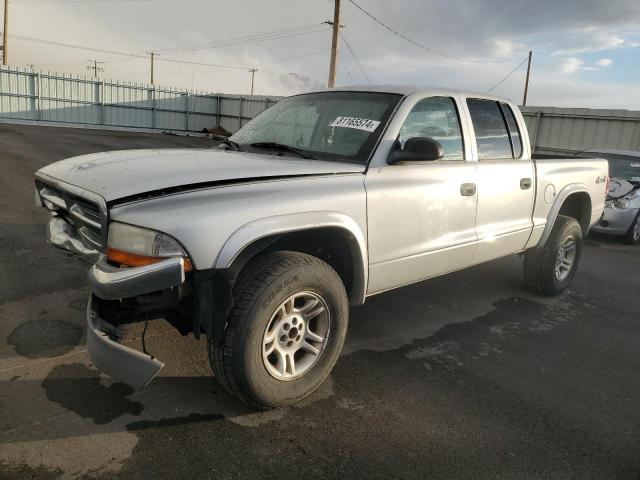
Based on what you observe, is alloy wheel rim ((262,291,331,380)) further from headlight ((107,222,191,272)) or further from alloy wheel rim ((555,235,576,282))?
alloy wheel rim ((555,235,576,282))

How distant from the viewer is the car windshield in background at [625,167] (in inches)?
354

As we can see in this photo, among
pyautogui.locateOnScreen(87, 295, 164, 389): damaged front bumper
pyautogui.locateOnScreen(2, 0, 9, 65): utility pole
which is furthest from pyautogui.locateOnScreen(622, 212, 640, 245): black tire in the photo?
pyautogui.locateOnScreen(2, 0, 9, 65): utility pole

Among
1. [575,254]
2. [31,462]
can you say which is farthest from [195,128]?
[31,462]

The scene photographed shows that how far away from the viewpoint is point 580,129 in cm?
1524

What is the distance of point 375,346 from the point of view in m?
3.82

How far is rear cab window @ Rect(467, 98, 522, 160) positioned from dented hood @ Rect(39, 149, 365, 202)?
1.50 meters

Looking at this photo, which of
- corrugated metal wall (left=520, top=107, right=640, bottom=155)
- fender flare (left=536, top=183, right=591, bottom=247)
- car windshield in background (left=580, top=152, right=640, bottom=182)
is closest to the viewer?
fender flare (left=536, top=183, right=591, bottom=247)

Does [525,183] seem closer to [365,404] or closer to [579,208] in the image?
[579,208]

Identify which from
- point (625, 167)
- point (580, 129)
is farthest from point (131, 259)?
point (580, 129)

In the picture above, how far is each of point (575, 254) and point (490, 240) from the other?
1.91 m

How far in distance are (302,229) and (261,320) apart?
526 mm

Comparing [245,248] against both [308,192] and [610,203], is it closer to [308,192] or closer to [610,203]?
[308,192]

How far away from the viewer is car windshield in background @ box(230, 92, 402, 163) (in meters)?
3.36

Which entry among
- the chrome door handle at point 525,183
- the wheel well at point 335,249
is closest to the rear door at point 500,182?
the chrome door handle at point 525,183
